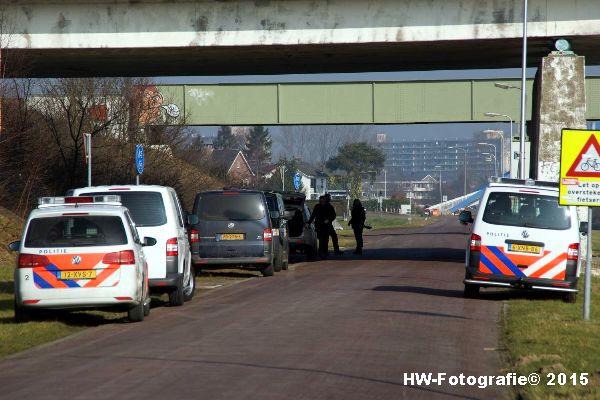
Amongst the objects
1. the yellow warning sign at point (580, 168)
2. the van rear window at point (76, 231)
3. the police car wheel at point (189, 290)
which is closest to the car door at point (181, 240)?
the police car wheel at point (189, 290)

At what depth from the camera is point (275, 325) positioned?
15695mm

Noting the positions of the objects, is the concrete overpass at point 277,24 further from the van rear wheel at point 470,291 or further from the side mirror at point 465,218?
the van rear wheel at point 470,291

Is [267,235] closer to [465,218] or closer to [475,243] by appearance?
[465,218]

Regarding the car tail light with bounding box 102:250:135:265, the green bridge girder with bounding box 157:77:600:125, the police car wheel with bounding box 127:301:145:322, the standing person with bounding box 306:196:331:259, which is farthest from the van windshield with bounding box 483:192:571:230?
the green bridge girder with bounding box 157:77:600:125

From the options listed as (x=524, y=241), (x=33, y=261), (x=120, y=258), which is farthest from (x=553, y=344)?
(x=33, y=261)

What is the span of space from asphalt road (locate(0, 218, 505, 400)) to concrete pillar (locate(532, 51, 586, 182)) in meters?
10.1

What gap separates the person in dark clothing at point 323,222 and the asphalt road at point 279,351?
46.7 feet

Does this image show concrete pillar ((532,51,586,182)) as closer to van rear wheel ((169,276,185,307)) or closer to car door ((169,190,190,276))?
car door ((169,190,190,276))

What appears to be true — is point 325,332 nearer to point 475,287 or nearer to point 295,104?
point 475,287

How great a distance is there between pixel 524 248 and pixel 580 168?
→ 378 centimetres

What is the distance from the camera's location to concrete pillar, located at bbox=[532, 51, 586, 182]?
99.7 feet

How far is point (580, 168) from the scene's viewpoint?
16625mm

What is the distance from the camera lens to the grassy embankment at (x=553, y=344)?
10363mm

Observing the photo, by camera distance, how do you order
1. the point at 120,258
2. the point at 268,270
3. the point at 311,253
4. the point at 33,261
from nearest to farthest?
the point at 33,261 < the point at 120,258 < the point at 268,270 < the point at 311,253
